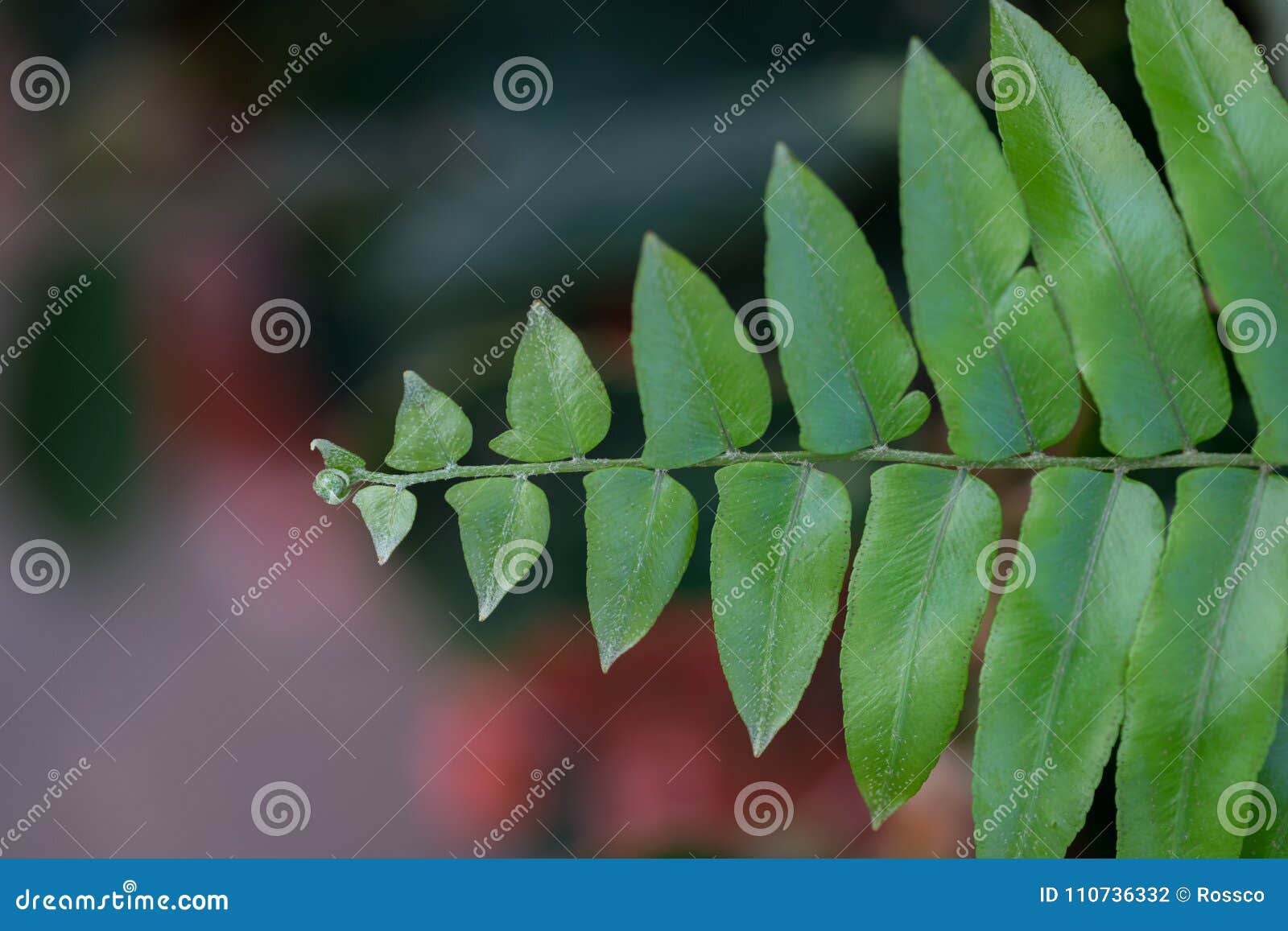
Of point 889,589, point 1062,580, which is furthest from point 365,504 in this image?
point 1062,580

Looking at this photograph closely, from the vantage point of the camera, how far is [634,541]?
30.0 inches

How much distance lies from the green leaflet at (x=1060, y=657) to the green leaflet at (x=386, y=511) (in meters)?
0.51

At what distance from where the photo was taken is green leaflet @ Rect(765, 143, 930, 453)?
2.38 ft

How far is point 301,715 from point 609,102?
1.11m

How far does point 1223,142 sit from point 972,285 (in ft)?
0.75
